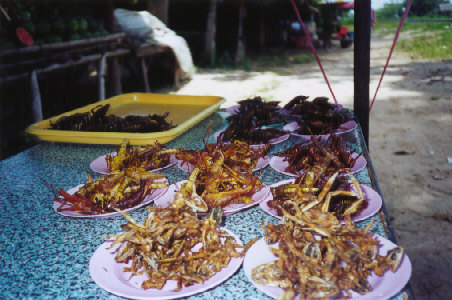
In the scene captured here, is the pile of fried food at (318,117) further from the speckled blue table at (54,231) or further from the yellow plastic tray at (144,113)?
the yellow plastic tray at (144,113)

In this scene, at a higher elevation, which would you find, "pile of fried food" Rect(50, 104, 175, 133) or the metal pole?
the metal pole

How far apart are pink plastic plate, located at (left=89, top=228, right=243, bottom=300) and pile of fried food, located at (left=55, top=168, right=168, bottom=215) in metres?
0.39

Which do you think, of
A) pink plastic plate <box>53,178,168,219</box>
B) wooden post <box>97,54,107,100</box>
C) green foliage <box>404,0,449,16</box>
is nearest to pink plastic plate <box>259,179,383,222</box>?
pink plastic plate <box>53,178,168,219</box>

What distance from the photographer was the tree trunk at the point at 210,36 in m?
14.0

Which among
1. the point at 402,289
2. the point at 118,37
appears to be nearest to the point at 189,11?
the point at 118,37

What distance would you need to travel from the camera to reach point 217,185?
1846 millimetres

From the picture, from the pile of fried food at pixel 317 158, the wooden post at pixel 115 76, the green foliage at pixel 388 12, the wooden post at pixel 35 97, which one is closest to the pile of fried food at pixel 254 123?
the pile of fried food at pixel 317 158

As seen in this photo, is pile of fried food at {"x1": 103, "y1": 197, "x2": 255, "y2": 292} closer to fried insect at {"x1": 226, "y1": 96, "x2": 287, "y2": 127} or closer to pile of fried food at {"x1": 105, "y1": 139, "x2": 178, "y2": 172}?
pile of fried food at {"x1": 105, "y1": 139, "x2": 178, "y2": 172}

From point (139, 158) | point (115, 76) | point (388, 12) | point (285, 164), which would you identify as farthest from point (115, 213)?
point (388, 12)

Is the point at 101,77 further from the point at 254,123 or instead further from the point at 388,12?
the point at 388,12

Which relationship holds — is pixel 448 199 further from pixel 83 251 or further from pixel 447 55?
pixel 447 55

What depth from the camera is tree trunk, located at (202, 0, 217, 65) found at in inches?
551

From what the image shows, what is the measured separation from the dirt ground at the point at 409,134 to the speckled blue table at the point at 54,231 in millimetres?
1674

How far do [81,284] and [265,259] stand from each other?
0.60 m
